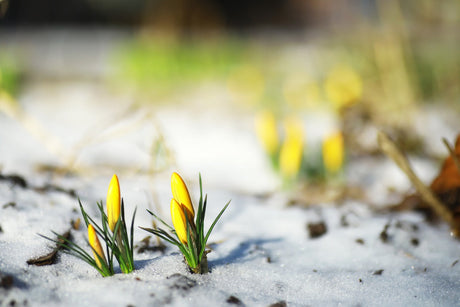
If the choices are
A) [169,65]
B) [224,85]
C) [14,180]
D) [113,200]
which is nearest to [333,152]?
[113,200]

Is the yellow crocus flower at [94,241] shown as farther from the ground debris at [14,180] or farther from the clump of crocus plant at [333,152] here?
the clump of crocus plant at [333,152]

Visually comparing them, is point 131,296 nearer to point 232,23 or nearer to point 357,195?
point 357,195

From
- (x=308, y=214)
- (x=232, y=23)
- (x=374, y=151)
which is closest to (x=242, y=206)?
(x=308, y=214)

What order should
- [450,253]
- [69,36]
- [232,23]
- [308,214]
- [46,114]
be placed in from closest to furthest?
[450,253]
[308,214]
[46,114]
[69,36]
[232,23]

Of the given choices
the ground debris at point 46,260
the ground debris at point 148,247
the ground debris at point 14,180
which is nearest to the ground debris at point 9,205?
the ground debris at point 14,180

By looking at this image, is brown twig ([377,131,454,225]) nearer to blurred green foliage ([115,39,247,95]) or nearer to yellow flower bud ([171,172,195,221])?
yellow flower bud ([171,172,195,221])

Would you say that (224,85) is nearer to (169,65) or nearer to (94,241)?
(169,65)
